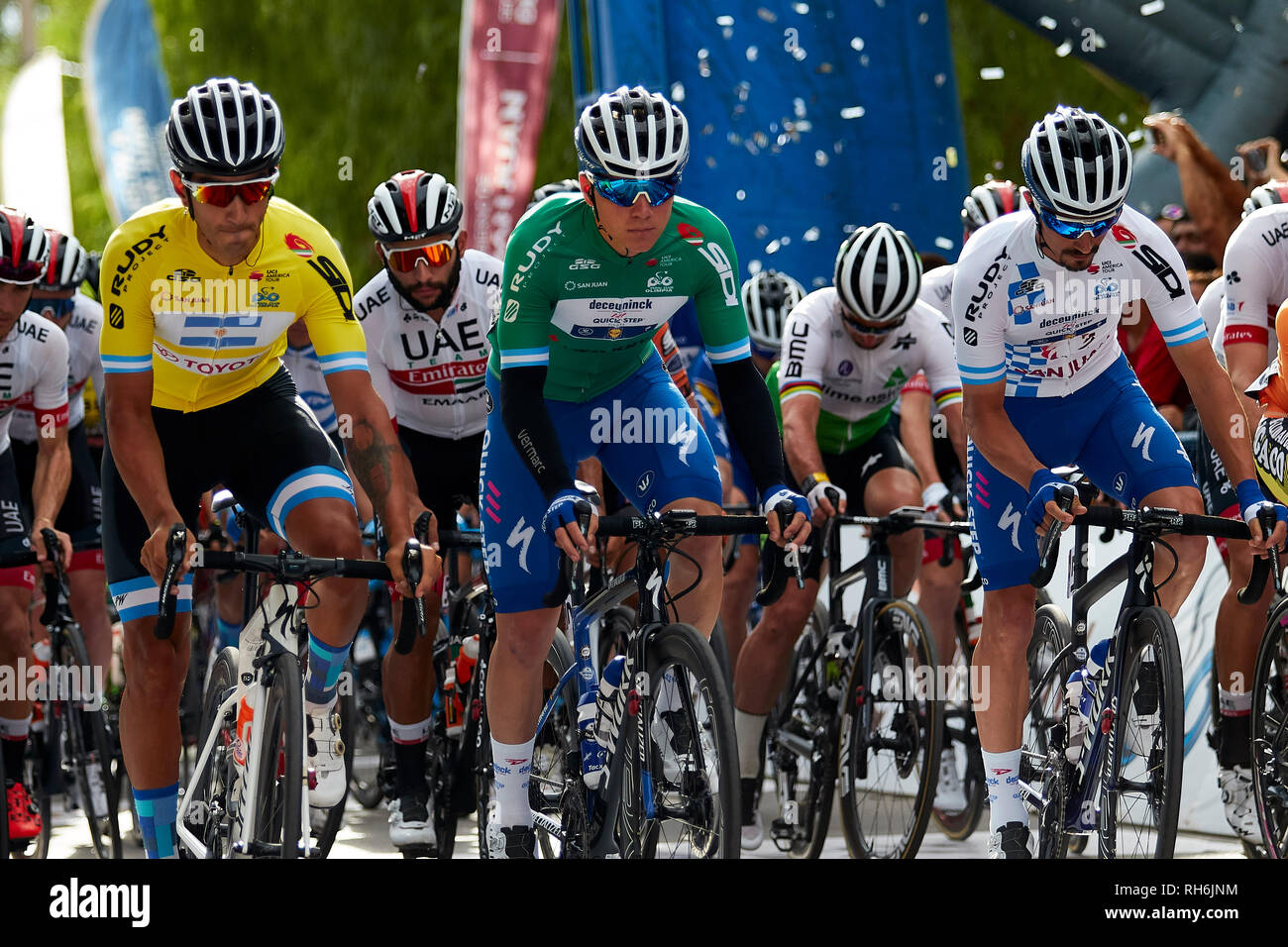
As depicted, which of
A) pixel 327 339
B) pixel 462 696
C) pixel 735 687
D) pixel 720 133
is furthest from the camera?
pixel 720 133

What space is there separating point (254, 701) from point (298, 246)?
1.40 metres

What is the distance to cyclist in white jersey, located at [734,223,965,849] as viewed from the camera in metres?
6.35

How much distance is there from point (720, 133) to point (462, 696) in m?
5.48

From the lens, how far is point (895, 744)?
604cm

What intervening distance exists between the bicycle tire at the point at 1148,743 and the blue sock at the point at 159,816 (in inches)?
105

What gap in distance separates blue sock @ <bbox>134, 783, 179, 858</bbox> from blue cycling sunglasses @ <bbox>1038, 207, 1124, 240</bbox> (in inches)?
120

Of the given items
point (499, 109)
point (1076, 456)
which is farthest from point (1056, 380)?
point (499, 109)

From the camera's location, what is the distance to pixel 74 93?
27.1 metres

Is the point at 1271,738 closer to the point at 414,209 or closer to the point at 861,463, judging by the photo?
the point at 861,463

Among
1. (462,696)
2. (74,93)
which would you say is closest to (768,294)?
(462,696)

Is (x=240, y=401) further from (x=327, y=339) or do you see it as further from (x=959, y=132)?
(x=959, y=132)

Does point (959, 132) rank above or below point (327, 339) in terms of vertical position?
above

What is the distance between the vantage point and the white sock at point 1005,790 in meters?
4.93
